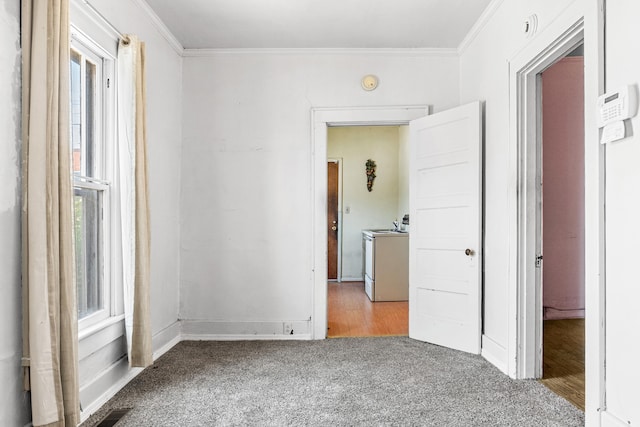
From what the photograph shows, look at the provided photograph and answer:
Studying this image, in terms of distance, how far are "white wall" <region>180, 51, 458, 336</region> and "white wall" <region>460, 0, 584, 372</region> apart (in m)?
0.66

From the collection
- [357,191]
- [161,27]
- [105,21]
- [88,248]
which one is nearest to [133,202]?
[88,248]

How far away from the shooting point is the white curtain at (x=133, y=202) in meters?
2.50

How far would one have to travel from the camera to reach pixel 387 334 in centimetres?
375

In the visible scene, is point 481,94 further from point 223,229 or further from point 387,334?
point 223,229

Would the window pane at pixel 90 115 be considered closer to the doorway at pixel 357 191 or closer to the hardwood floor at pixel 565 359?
the hardwood floor at pixel 565 359

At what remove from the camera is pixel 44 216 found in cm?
173


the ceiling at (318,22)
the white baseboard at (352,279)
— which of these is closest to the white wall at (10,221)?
the ceiling at (318,22)

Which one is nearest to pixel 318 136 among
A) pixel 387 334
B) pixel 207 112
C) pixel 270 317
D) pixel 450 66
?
pixel 207 112

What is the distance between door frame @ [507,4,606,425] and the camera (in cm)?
183

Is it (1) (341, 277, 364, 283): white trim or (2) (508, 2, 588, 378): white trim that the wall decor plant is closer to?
(1) (341, 277, 364, 283): white trim

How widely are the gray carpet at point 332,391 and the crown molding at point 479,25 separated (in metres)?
2.53
